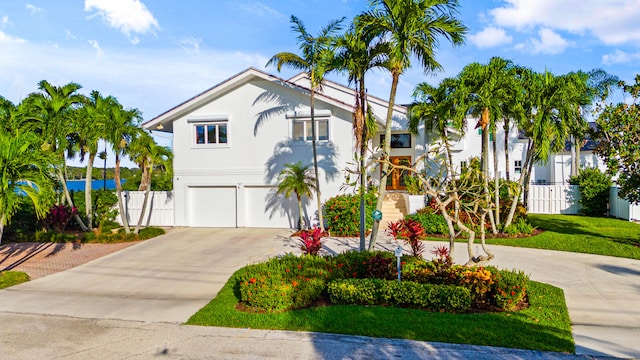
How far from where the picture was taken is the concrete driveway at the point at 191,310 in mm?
6180

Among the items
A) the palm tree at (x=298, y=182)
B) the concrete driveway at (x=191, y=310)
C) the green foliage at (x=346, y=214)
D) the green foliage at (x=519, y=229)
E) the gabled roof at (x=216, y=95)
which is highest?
the gabled roof at (x=216, y=95)

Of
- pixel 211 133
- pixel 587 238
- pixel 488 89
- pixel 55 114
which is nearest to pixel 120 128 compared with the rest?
pixel 55 114

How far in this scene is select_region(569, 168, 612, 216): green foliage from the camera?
1930cm

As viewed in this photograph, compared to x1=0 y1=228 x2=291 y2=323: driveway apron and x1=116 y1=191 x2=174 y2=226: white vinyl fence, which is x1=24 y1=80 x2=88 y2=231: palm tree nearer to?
x1=116 y1=191 x2=174 y2=226: white vinyl fence

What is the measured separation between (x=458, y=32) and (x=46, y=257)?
46.1 feet

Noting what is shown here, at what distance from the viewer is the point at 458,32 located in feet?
33.2

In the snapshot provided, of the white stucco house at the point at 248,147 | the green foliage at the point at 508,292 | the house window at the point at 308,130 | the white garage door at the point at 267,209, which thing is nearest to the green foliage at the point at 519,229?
the white stucco house at the point at 248,147

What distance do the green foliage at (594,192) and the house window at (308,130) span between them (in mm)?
12463

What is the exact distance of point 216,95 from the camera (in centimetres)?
1844

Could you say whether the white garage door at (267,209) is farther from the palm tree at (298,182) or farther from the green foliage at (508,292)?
the green foliage at (508,292)

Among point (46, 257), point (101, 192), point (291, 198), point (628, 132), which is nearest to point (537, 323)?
point (628, 132)

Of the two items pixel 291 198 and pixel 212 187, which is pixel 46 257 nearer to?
pixel 212 187

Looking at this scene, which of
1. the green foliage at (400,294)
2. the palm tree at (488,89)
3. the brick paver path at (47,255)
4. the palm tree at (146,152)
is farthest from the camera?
the palm tree at (146,152)

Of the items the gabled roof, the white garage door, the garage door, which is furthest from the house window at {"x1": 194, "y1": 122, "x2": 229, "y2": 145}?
the white garage door
